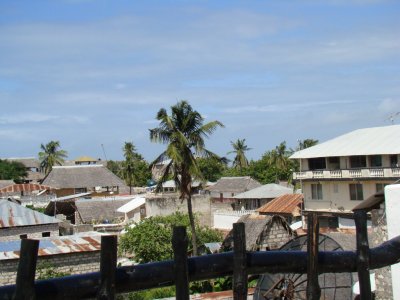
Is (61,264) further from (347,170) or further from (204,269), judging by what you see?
(347,170)

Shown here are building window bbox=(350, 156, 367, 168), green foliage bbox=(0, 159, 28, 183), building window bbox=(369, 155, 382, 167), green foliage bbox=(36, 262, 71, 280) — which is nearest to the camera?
green foliage bbox=(36, 262, 71, 280)

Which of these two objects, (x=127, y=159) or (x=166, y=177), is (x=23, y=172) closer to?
(x=127, y=159)

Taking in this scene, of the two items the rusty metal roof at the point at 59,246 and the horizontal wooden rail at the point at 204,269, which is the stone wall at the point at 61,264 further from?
the horizontal wooden rail at the point at 204,269

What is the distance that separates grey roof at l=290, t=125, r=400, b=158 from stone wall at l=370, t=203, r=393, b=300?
1997cm

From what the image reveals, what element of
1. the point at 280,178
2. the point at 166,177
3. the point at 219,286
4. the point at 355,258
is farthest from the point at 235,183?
the point at 355,258

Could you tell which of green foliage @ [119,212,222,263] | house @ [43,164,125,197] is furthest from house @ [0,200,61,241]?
house @ [43,164,125,197]

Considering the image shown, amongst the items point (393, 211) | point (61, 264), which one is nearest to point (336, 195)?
point (61, 264)

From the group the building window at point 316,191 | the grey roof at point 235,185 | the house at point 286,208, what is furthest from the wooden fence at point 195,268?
the grey roof at point 235,185

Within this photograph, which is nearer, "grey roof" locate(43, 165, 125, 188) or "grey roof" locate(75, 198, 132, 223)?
"grey roof" locate(75, 198, 132, 223)

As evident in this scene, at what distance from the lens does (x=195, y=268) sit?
2592mm

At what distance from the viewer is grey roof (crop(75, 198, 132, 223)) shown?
1551 inches

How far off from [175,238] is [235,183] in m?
51.3

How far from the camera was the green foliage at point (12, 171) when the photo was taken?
252ft

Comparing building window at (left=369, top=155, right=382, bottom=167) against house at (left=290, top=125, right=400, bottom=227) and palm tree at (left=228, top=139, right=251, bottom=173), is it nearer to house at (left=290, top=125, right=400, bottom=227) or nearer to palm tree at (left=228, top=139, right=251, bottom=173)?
house at (left=290, top=125, right=400, bottom=227)
